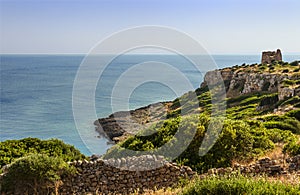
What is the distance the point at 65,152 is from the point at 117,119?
4437 centimetres

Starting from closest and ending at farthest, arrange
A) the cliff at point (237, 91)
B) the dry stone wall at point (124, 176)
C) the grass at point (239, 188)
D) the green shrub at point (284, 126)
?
the grass at point (239, 188)
the dry stone wall at point (124, 176)
the green shrub at point (284, 126)
the cliff at point (237, 91)

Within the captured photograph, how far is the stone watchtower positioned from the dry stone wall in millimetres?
84740

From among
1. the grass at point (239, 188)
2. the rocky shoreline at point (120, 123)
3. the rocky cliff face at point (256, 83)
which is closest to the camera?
the grass at point (239, 188)

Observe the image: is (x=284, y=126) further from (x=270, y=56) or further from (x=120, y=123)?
(x=270, y=56)

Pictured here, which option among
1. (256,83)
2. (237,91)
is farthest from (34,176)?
(237,91)

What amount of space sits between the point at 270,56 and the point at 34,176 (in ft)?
292

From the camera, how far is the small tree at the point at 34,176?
10.8 m

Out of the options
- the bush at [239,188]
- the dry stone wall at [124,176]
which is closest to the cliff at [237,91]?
the dry stone wall at [124,176]

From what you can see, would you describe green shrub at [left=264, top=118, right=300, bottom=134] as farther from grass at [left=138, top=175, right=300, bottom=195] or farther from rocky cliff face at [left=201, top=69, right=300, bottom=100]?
rocky cliff face at [left=201, top=69, right=300, bottom=100]

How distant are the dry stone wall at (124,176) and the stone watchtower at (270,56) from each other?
84.7 metres

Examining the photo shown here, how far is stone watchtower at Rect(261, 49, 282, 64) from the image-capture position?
91.2 metres

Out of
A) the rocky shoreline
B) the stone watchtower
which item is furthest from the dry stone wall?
the stone watchtower

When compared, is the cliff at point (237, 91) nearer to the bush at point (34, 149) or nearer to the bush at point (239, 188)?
the bush at point (34, 149)

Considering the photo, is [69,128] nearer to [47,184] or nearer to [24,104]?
[24,104]
